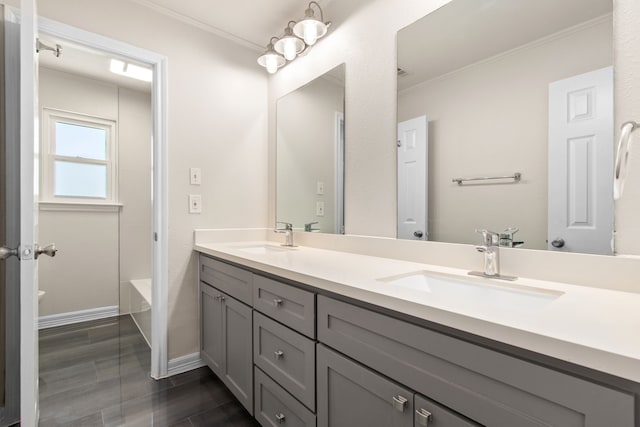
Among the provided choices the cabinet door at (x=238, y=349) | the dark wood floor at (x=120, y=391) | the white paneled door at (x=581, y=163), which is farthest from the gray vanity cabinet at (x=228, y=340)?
the white paneled door at (x=581, y=163)

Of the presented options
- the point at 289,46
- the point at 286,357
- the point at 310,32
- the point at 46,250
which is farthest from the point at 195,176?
the point at 286,357

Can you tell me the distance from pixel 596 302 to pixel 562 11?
0.94 meters

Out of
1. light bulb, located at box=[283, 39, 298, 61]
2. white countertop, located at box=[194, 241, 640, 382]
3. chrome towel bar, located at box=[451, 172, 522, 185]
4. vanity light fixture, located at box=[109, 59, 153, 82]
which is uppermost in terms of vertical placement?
vanity light fixture, located at box=[109, 59, 153, 82]

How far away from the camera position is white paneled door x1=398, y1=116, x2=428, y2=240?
1.40m

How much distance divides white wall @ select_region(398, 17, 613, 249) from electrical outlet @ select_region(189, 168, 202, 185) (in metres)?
1.43

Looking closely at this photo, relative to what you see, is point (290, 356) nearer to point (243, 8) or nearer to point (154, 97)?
point (154, 97)

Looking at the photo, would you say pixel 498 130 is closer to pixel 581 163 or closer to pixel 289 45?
pixel 581 163

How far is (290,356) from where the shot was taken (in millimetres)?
1188

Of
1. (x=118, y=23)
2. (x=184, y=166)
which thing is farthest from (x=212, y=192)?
(x=118, y=23)

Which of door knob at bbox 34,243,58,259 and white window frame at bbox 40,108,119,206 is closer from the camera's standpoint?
door knob at bbox 34,243,58,259

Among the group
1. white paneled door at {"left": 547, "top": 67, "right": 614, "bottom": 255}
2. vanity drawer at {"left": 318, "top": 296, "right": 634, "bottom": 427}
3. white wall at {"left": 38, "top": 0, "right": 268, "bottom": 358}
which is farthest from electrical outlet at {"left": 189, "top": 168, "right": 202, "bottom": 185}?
white paneled door at {"left": 547, "top": 67, "right": 614, "bottom": 255}

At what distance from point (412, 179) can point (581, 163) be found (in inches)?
24.2

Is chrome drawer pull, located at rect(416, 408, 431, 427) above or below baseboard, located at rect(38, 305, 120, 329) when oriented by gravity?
above

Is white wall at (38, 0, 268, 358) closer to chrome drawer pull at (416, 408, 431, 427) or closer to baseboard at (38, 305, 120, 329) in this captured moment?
baseboard at (38, 305, 120, 329)
